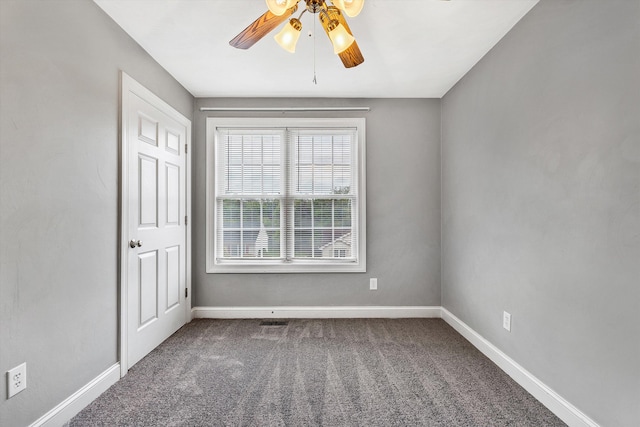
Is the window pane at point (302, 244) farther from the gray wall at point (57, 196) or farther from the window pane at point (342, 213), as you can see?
the gray wall at point (57, 196)

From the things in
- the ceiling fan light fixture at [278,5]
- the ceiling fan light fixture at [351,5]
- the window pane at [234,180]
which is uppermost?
the ceiling fan light fixture at [351,5]

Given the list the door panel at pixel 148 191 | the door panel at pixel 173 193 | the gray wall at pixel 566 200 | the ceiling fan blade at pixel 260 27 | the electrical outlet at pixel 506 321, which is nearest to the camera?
the gray wall at pixel 566 200

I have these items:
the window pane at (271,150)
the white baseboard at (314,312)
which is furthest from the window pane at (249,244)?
the window pane at (271,150)

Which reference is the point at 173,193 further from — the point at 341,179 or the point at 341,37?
the point at 341,37

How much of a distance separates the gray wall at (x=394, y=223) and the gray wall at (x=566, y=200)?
0.78 meters

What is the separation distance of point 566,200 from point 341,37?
151cm

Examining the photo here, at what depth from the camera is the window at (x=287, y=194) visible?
11.2 feet

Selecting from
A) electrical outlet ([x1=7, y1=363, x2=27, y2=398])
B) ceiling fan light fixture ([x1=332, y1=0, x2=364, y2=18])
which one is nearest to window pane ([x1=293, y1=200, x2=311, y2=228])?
ceiling fan light fixture ([x1=332, y1=0, x2=364, y2=18])

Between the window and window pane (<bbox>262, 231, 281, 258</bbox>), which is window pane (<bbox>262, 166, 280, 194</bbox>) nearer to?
the window

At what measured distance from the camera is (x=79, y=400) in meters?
1.78

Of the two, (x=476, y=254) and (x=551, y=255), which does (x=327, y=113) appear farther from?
(x=551, y=255)

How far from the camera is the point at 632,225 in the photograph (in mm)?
1333

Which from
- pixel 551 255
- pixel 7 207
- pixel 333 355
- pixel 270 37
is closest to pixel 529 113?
pixel 551 255

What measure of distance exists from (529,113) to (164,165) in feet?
9.40
